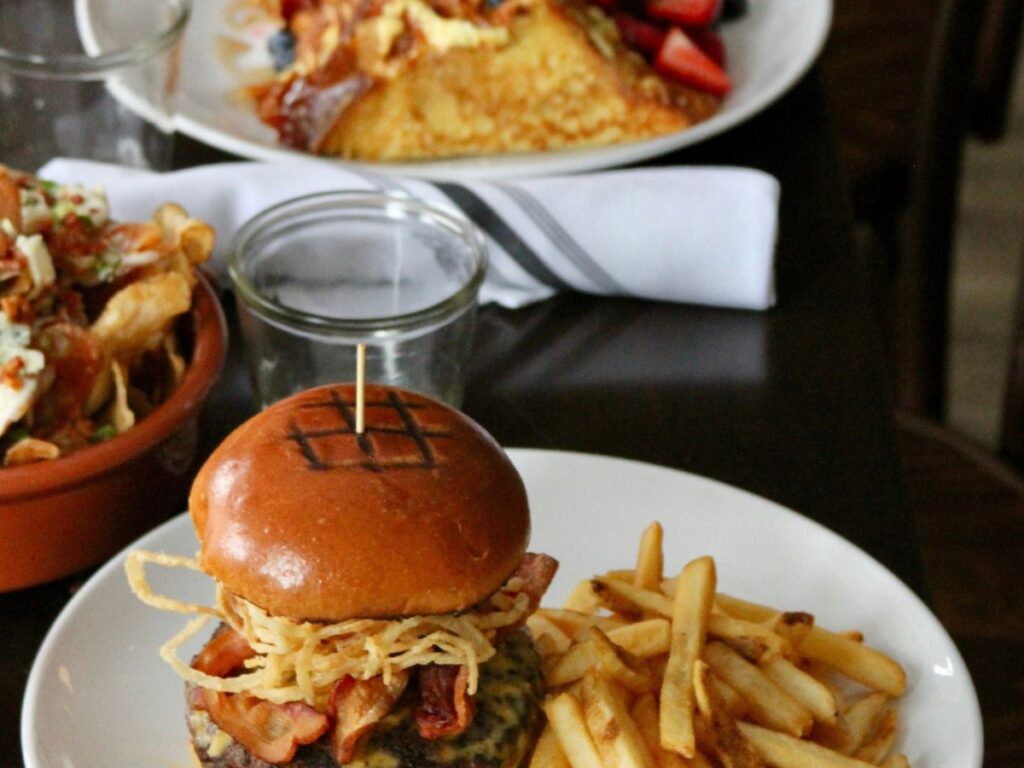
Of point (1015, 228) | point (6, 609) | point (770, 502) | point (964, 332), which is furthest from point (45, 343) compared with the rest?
point (1015, 228)

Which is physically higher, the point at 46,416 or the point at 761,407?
the point at 46,416

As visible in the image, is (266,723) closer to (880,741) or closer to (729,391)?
(880,741)

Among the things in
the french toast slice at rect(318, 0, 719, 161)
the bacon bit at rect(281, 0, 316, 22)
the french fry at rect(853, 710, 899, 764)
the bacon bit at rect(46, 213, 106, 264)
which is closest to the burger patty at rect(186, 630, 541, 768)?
the french fry at rect(853, 710, 899, 764)

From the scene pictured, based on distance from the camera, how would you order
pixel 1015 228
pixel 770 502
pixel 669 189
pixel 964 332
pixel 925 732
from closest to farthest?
pixel 925 732
pixel 770 502
pixel 669 189
pixel 964 332
pixel 1015 228

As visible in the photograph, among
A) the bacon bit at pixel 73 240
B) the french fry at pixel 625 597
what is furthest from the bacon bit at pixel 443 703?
the bacon bit at pixel 73 240

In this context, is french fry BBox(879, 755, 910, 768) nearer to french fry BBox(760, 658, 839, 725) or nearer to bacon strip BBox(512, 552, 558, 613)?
french fry BBox(760, 658, 839, 725)

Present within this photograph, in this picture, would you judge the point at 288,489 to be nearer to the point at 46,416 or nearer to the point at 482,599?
the point at 482,599
